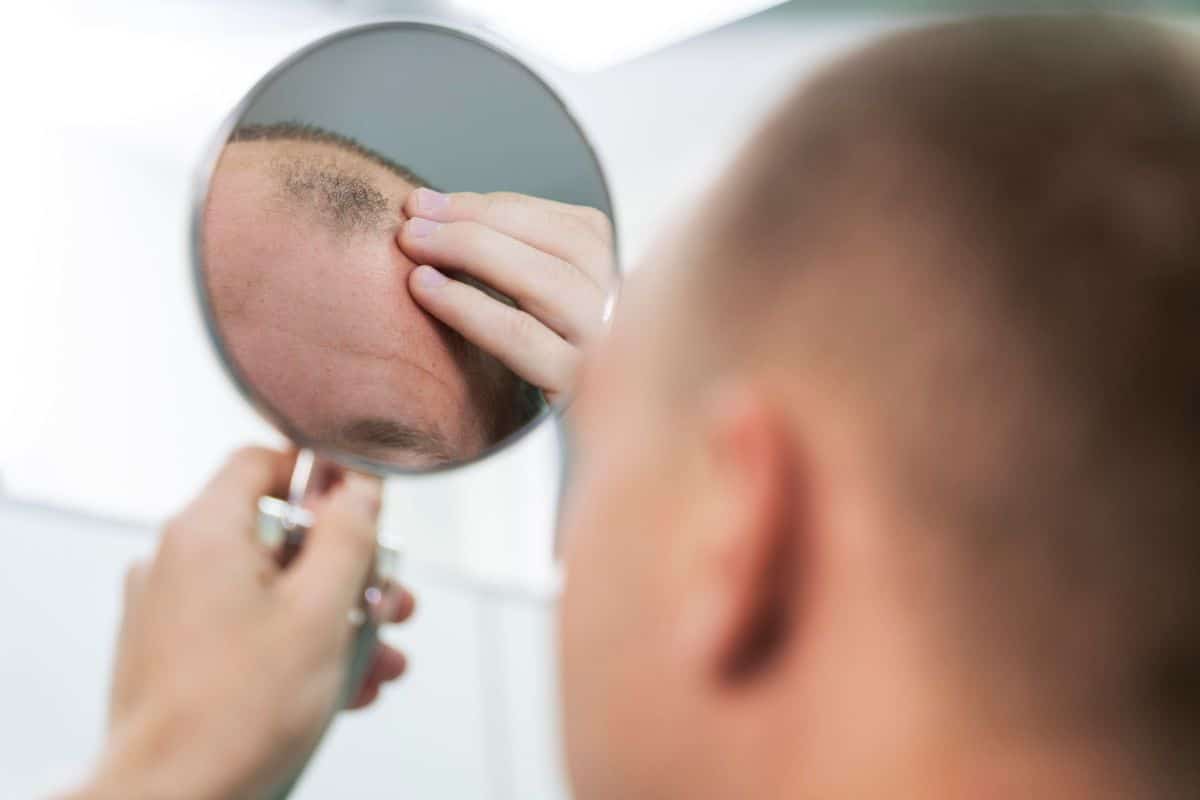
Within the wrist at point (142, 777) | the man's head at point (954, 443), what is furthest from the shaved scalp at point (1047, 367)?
the wrist at point (142, 777)

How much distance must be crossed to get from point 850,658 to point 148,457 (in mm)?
935

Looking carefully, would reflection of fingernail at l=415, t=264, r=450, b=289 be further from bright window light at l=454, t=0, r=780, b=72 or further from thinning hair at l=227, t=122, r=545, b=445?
bright window light at l=454, t=0, r=780, b=72

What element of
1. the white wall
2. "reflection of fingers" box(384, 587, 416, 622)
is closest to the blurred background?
the white wall

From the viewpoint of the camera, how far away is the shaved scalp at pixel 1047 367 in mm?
382

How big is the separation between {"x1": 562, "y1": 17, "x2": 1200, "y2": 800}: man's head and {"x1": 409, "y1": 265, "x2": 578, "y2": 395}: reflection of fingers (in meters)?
0.20

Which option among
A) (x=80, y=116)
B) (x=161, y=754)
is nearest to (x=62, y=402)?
(x=80, y=116)

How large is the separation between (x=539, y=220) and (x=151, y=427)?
703mm


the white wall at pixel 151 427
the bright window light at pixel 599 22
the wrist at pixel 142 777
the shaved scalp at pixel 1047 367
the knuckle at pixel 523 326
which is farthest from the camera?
the bright window light at pixel 599 22

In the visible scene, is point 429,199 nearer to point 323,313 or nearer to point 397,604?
point 323,313

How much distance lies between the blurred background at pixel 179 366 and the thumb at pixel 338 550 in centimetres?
12

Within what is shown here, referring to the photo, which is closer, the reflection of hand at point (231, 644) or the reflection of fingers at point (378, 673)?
the reflection of hand at point (231, 644)

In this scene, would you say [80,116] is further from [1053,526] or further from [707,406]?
[1053,526]

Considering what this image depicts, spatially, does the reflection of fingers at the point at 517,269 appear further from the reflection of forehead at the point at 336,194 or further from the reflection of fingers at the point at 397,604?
the reflection of fingers at the point at 397,604

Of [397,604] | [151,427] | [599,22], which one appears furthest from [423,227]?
[599,22]
